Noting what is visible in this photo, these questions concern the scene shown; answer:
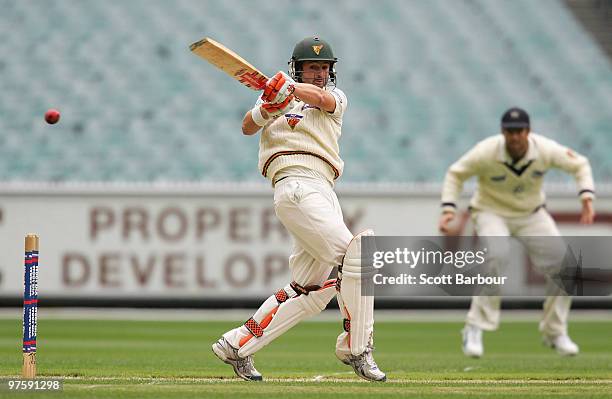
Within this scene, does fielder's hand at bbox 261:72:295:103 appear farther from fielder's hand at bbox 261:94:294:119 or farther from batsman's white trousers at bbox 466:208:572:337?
batsman's white trousers at bbox 466:208:572:337

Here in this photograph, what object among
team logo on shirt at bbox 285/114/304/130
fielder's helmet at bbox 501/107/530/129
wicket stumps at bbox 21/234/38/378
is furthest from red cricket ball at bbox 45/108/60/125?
fielder's helmet at bbox 501/107/530/129

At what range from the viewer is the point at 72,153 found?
14.3 m

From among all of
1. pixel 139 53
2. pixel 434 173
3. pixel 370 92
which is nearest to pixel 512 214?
A: pixel 434 173

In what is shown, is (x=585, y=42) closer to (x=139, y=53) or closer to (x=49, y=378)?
(x=139, y=53)

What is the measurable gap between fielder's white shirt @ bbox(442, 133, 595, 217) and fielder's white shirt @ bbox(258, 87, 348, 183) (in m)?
2.73

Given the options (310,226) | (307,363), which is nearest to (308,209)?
(310,226)

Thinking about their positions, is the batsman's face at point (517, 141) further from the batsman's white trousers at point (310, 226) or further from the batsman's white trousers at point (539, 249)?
the batsman's white trousers at point (310, 226)

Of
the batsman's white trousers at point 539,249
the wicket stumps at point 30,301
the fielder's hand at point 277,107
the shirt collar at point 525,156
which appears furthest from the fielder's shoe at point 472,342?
the wicket stumps at point 30,301

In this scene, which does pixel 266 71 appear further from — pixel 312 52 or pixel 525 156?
pixel 312 52

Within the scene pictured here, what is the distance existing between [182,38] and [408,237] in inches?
211

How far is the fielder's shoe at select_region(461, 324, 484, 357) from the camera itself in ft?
26.7

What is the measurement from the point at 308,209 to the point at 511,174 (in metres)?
3.28

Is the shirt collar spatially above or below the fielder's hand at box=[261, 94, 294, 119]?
below

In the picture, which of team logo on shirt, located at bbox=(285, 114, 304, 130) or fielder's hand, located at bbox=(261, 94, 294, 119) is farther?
team logo on shirt, located at bbox=(285, 114, 304, 130)
